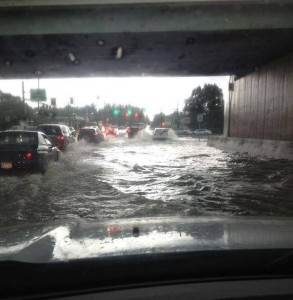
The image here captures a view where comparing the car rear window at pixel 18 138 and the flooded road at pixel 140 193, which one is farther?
the car rear window at pixel 18 138

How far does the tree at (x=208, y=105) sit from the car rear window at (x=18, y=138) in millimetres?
82790

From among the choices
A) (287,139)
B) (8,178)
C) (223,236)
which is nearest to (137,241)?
(223,236)

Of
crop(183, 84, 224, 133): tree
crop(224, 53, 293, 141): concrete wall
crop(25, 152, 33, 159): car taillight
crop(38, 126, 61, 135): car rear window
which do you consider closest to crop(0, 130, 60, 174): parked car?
crop(25, 152, 33, 159): car taillight

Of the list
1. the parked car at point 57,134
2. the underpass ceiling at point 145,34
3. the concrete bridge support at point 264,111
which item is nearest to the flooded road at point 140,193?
the underpass ceiling at point 145,34

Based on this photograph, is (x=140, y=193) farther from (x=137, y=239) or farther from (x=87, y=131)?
(x=87, y=131)

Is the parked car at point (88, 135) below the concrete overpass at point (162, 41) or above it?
below

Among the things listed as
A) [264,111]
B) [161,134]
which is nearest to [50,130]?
[264,111]

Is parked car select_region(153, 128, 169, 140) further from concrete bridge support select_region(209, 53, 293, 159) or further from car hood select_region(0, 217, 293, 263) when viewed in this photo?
car hood select_region(0, 217, 293, 263)

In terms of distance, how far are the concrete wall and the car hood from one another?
19.4 metres

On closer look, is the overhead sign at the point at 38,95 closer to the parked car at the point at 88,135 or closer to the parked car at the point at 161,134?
the parked car at the point at 88,135

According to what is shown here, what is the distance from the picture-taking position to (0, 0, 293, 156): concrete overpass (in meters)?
16.9

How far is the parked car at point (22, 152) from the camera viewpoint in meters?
13.1

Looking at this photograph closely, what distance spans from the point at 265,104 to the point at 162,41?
935 centimetres

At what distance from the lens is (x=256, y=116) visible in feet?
91.4
